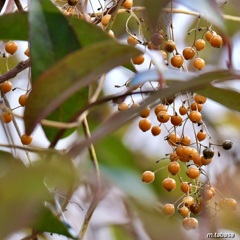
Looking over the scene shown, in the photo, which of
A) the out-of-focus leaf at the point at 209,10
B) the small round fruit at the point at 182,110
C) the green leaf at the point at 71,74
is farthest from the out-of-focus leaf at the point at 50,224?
the small round fruit at the point at 182,110

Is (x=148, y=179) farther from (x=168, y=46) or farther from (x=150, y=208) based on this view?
(x=150, y=208)

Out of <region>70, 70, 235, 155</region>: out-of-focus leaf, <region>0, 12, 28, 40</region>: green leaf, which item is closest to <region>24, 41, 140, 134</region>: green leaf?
<region>70, 70, 235, 155</region>: out-of-focus leaf

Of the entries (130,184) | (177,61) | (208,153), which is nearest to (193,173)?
(208,153)

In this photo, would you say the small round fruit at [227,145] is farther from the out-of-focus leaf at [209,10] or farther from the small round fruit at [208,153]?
the out-of-focus leaf at [209,10]

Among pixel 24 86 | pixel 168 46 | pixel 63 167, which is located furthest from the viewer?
pixel 24 86

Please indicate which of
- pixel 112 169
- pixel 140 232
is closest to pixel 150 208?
pixel 112 169

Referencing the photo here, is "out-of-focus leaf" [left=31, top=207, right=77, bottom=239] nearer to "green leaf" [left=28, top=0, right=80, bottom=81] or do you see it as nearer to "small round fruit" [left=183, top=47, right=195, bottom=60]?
"green leaf" [left=28, top=0, right=80, bottom=81]
